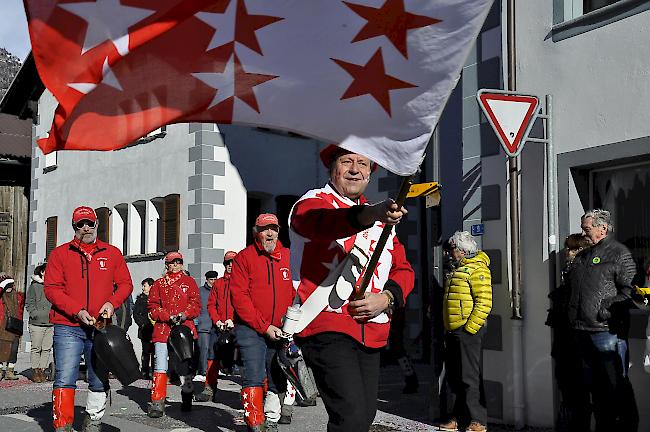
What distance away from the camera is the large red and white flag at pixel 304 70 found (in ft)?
12.0

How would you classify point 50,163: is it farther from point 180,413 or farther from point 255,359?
point 255,359

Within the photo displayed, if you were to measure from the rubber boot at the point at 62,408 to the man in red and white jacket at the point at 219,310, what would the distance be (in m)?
2.81

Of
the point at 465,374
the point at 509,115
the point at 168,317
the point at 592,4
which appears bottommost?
the point at 465,374

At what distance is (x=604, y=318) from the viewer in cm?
731

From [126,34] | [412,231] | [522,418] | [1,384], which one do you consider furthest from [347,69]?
[412,231]

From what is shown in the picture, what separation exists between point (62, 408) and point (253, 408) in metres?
1.50

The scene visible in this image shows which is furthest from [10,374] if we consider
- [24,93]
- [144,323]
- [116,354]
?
[24,93]

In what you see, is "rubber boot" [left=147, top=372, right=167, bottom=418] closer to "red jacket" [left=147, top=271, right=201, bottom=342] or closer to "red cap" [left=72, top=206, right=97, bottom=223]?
"red jacket" [left=147, top=271, right=201, bottom=342]

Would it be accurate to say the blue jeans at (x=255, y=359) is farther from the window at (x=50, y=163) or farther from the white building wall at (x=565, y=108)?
the window at (x=50, y=163)

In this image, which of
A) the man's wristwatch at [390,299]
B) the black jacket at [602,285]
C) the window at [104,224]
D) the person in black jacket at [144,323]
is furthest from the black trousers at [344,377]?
the window at [104,224]

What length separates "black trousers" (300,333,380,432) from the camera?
4125mm

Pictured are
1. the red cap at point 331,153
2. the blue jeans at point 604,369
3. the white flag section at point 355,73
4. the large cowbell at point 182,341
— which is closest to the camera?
the white flag section at point 355,73

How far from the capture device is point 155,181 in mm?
18453

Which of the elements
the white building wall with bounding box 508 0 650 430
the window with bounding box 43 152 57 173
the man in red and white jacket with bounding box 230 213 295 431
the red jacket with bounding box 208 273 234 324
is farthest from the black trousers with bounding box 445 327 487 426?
the window with bounding box 43 152 57 173
